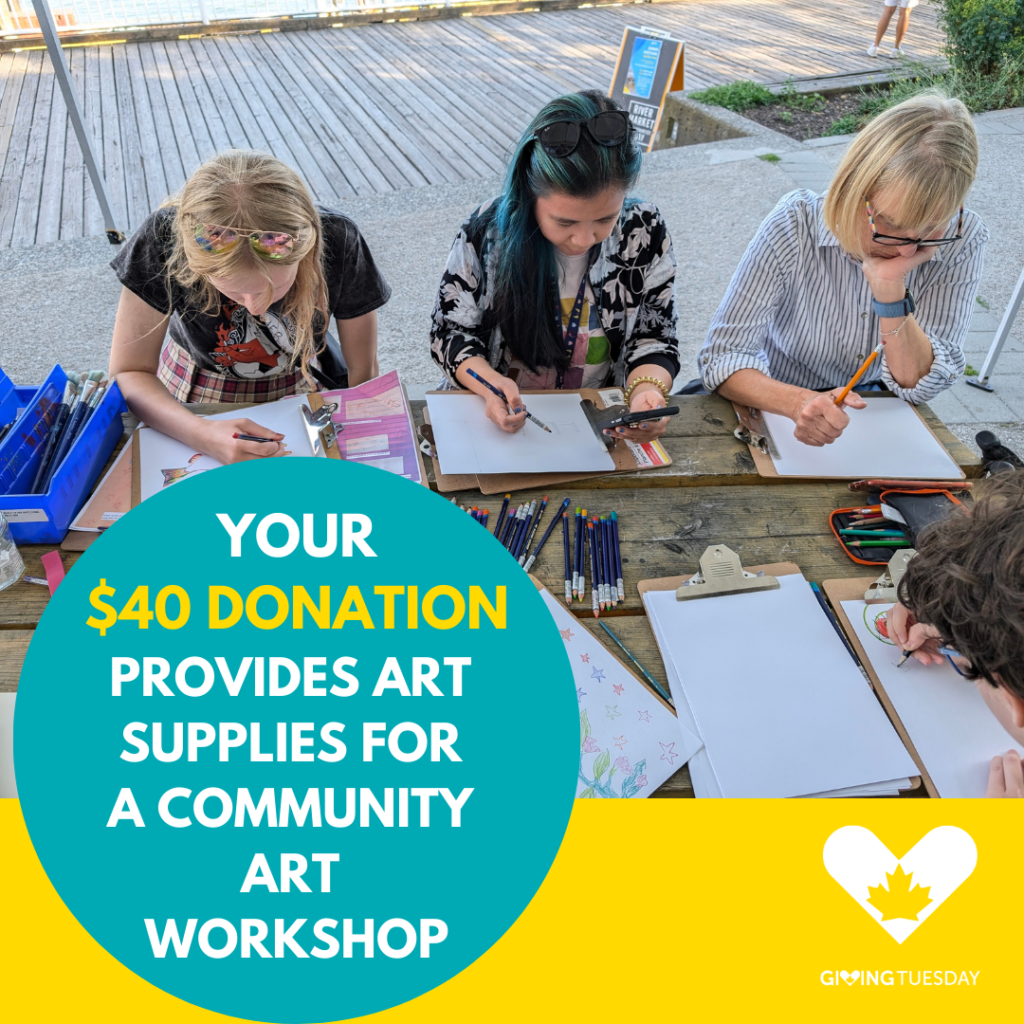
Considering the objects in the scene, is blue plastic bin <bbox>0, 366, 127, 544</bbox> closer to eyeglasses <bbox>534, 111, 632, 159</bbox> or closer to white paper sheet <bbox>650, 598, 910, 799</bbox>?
eyeglasses <bbox>534, 111, 632, 159</bbox>

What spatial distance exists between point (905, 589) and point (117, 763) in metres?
0.98

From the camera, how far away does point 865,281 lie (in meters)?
1.85

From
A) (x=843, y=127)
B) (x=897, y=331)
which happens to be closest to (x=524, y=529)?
(x=897, y=331)

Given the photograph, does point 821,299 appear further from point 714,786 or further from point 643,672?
point 714,786

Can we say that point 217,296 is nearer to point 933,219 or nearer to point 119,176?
point 933,219

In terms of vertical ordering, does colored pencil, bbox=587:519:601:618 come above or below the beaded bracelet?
below

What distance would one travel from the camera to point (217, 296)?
5.68 ft

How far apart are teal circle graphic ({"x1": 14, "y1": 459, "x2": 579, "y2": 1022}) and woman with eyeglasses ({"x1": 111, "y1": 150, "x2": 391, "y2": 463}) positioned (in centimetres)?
72

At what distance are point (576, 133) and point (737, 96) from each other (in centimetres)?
498

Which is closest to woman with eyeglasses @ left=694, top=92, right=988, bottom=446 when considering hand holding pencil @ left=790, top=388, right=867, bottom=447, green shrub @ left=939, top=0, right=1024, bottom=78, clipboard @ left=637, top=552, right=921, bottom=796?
hand holding pencil @ left=790, top=388, right=867, bottom=447

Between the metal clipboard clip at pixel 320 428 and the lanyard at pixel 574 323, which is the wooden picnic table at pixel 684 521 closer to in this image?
the metal clipboard clip at pixel 320 428

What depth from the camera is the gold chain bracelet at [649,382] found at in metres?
1.72

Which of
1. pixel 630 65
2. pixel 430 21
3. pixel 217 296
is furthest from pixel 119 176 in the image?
pixel 430 21

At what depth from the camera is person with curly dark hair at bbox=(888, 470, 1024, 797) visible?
34.5 inches
